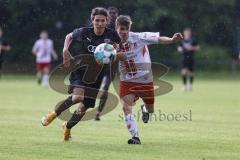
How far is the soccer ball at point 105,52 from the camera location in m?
10.3

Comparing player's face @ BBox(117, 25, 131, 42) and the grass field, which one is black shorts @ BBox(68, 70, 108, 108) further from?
player's face @ BBox(117, 25, 131, 42)

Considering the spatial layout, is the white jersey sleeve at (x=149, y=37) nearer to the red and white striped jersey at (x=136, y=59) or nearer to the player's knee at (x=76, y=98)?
the red and white striped jersey at (x=136, y=59)

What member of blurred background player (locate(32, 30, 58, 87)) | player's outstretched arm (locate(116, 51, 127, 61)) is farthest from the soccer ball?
blurred background player (locate(32, 30, 58, 87))

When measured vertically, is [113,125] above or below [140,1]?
below

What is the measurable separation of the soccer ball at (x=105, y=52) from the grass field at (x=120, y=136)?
1238 millimetres

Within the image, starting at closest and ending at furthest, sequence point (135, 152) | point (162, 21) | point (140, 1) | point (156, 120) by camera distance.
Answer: point (135, 152) → point (156, 120) → point (140, 1) → point (162, 21)

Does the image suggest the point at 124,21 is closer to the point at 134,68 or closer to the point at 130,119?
the point at 134,68

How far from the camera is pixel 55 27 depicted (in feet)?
116

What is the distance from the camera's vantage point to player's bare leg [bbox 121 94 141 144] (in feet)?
35.0

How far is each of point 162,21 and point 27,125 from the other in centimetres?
2011

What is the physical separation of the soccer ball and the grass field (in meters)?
1.24

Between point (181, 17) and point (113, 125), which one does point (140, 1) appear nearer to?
point (181, 17)

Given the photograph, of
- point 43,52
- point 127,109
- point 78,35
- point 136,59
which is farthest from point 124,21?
point 43,52

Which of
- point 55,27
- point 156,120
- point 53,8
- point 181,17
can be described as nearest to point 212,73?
point 181,17
